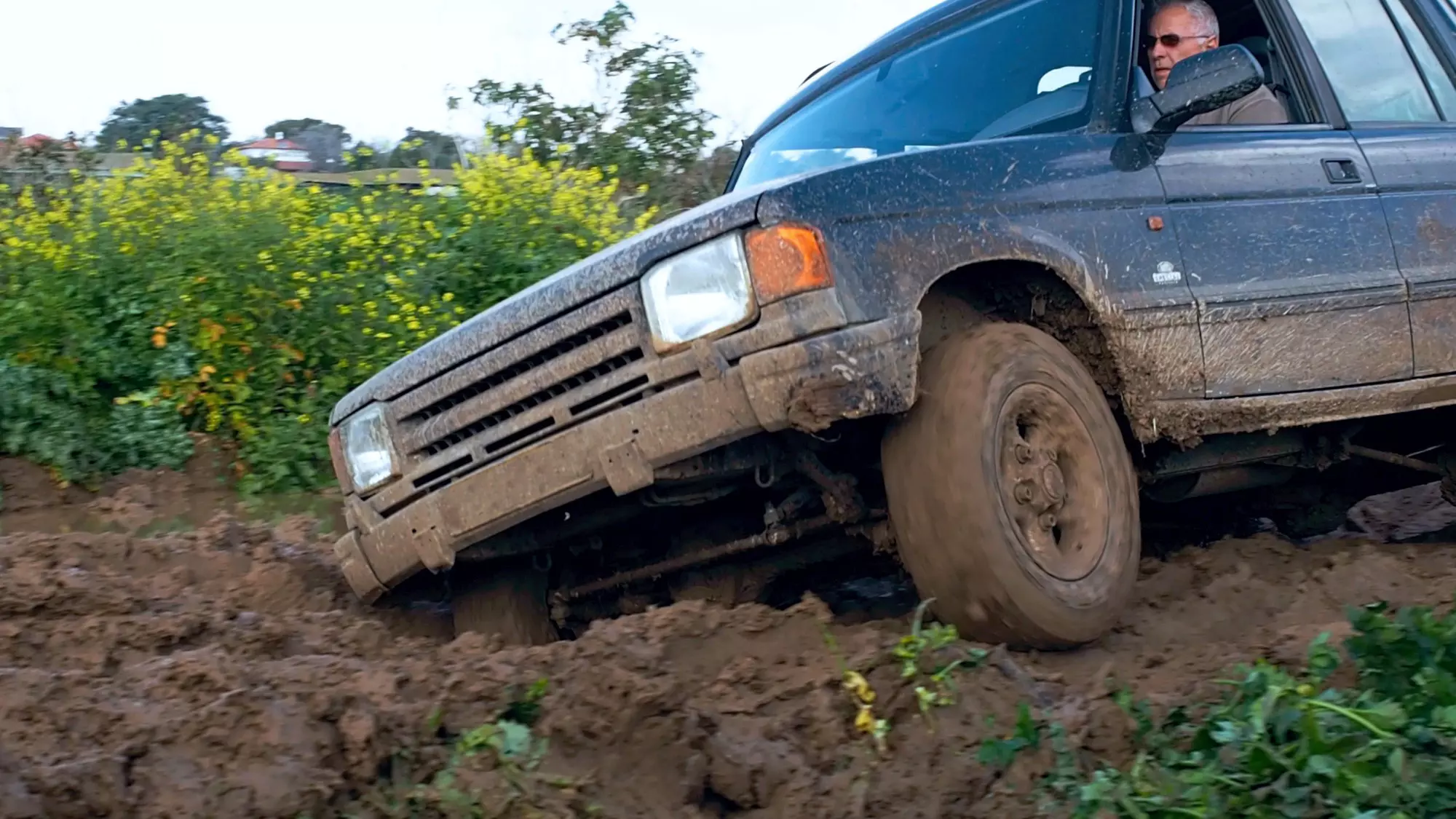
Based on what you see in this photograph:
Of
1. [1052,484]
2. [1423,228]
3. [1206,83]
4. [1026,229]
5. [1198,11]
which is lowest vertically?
[1052,484]

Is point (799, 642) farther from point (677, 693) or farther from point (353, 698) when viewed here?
point (353, 698)

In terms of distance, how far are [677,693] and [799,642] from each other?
40 cm

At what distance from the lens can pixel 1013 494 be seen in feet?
11.0

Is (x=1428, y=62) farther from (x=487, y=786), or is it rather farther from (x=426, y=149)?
(x=426, y=149)

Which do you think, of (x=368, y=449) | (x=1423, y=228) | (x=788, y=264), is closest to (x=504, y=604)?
(x=368, y=449)

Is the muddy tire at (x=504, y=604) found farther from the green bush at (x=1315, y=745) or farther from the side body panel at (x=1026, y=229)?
the green bush at (x=1315, y=745)

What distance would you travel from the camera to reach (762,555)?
402 centimetres

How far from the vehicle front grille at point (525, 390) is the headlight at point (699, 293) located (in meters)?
0.05

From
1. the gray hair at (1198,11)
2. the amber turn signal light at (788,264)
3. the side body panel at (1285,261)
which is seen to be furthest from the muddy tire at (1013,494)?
the gray hair at (1198,11)

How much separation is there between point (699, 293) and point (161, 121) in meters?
11.1

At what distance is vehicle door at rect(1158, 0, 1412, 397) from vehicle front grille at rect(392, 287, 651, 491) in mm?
1586

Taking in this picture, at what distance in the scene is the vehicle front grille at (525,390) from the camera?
3281 millimetres

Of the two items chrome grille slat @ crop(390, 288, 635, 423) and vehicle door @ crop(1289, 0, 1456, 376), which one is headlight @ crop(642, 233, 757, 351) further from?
vehicle door @ crop(1289, 0, 1456, 376)

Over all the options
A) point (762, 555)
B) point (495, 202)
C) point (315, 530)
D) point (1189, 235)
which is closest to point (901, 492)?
point (762, 555)
